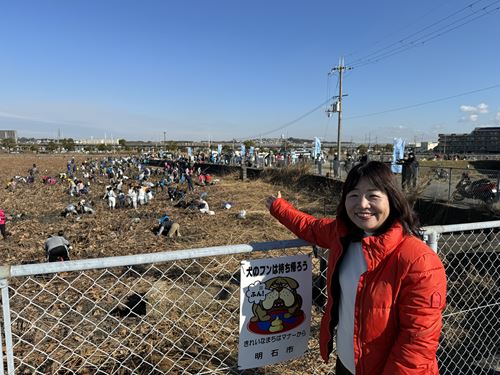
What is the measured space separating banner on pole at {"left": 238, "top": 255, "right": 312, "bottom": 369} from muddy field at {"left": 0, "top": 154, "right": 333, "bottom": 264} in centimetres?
727

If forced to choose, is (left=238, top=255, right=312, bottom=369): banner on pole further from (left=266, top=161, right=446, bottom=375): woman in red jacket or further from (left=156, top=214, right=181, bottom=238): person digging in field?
(left=156, top=214, right=181, bottom=238): person digging in field

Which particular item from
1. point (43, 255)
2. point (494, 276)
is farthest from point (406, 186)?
point (43, 255)

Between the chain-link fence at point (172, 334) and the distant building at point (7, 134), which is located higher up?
the distant building at point (7, 134)

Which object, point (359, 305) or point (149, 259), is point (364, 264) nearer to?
point (359, 305)

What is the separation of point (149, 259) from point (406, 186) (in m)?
12.6

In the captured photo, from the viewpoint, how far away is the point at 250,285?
2.05m

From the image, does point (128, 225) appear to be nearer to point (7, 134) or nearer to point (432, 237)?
point (432, 237)

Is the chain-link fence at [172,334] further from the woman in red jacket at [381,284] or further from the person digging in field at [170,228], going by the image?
the person digging in field at [170,228]

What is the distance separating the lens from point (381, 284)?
160cm

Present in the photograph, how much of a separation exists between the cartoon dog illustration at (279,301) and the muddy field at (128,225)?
734 cm

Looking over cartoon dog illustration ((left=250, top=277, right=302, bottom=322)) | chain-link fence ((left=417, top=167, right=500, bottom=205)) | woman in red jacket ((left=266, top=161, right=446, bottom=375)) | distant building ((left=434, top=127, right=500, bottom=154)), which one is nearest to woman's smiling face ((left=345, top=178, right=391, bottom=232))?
woman in red jacket ((left=266, top=161, right=446, bottom=375))

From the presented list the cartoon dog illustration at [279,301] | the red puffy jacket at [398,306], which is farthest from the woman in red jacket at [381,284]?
the cartoon dog illustration at [279,301]

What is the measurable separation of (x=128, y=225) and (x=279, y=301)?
10.7 meters

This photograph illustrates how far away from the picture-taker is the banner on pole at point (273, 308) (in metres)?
2.07
